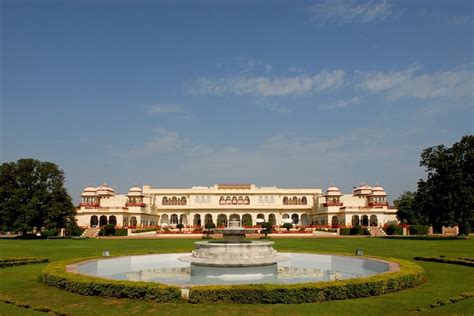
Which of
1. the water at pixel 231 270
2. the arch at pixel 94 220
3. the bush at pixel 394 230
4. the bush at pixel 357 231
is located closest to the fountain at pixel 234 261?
the water at pixel 231 270

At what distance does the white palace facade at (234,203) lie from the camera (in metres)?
72.3

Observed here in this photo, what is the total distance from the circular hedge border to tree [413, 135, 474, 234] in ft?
110

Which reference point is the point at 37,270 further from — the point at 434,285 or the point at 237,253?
the point at 434,285

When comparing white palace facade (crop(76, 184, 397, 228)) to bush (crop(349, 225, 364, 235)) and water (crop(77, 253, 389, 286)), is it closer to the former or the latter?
bush (crop(349, 225, 364, 235))

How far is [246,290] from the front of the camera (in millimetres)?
10852

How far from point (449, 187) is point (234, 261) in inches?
1322

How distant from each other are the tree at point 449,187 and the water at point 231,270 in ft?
86.3

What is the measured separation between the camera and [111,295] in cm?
1159

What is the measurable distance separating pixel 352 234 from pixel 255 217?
28.3m

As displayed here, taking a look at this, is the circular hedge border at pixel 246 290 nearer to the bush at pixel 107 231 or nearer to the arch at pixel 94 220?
the bush at pixel 107 231

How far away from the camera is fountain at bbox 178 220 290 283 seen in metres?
16.3

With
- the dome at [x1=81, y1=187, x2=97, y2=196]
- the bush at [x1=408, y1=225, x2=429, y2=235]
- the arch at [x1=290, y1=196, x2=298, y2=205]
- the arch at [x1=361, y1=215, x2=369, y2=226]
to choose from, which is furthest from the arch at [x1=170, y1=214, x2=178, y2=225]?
the bush at [x1=408, y1=225, x2=429, y2=235]

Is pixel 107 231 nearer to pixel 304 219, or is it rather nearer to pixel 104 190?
pixel 104 190

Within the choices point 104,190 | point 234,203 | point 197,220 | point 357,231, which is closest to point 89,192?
point 104,190
